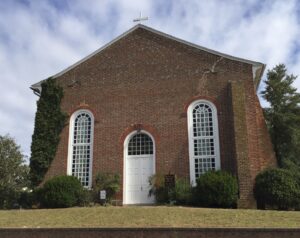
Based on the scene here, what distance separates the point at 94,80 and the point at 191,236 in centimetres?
1275

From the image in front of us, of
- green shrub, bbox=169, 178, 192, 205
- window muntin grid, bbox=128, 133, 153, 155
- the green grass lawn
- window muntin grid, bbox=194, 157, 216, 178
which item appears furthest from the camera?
window muntin grid, bbox=128, 133, 153, 155

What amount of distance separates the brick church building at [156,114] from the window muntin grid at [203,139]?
0.05 metres

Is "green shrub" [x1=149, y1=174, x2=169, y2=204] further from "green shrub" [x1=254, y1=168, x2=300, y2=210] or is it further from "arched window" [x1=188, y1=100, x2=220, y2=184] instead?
"green shrub" [x1=254, y1=168, x2=300, y2=210]

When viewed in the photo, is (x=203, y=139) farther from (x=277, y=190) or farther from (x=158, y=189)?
(x=277, y=190)

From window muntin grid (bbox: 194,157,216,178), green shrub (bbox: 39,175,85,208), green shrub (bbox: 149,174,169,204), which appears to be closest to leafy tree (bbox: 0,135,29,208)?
green shrub (bbox: 39,175,85,208)

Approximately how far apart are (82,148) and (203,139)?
6308 mm

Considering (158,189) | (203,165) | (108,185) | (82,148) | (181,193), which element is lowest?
(181,193)

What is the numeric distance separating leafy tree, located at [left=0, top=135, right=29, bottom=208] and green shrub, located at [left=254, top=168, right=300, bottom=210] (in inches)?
446

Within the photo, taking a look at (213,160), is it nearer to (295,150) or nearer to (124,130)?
(124,130)

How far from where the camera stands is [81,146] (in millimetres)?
21359

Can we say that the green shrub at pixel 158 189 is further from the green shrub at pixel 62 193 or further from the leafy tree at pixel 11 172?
the leafy tree at pixel 11 172

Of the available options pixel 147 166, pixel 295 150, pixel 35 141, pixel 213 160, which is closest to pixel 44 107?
pixel 35 141

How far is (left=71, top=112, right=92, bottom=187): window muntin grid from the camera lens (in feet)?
68.6

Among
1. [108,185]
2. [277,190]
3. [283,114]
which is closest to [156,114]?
[108,185]
